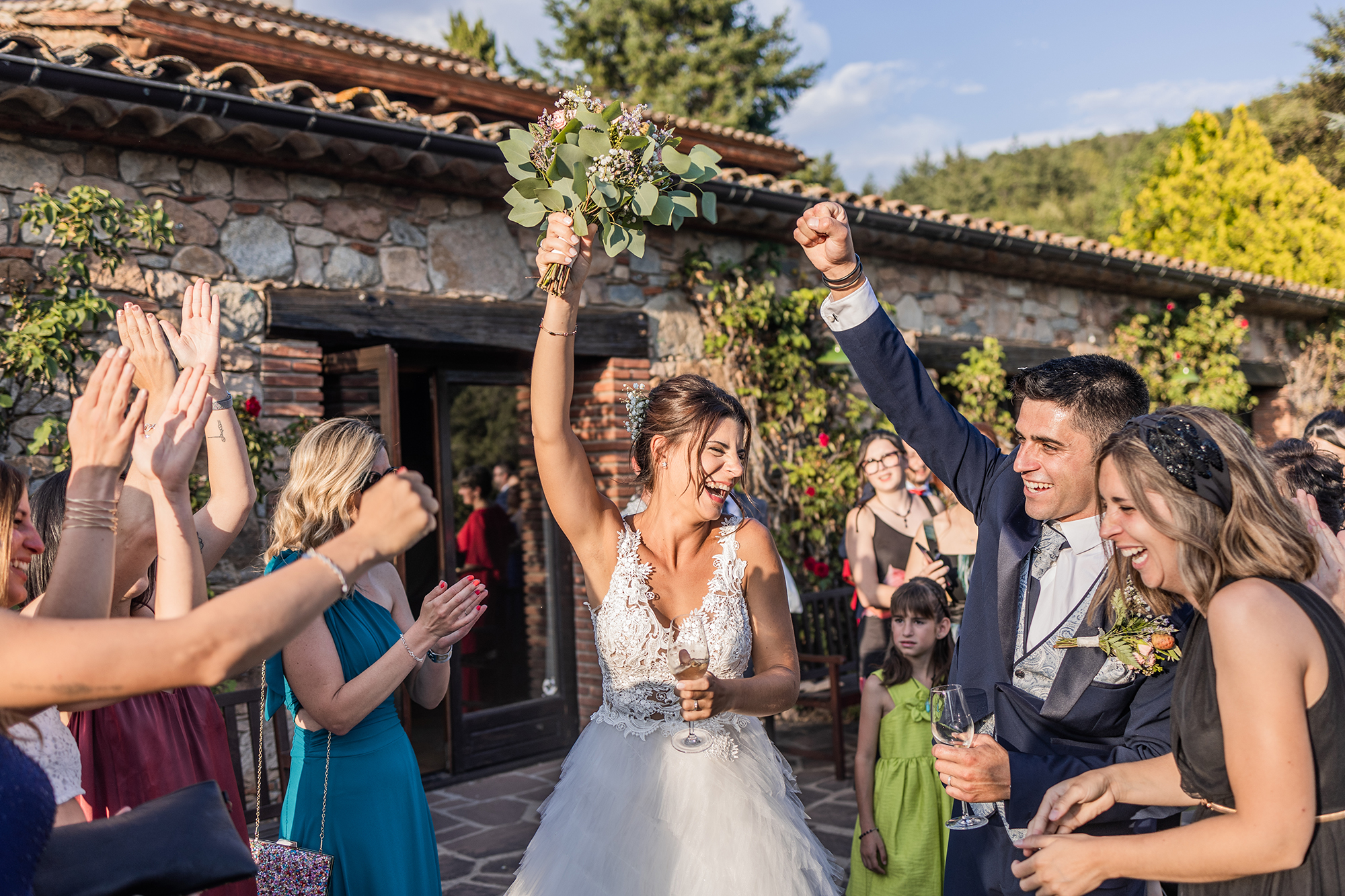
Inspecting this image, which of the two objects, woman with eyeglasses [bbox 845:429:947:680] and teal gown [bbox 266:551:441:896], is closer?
teal gown [bbox 266:551:441:896]

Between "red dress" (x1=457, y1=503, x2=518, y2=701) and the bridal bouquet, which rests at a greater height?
the bridal bouquet

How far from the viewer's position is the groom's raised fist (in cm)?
226

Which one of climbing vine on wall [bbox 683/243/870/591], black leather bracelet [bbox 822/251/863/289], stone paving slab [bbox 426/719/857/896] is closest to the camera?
black leather bracelet [bbox 822/251/863/289]

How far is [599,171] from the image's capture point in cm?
220

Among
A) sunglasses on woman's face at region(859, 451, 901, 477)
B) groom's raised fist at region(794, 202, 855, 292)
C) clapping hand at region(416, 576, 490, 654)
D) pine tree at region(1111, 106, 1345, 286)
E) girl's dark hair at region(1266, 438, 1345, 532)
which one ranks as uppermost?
pine tree at region(1111, 106, 1345, 286)

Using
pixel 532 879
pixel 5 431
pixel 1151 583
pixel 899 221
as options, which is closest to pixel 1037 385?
pixel 1151 583

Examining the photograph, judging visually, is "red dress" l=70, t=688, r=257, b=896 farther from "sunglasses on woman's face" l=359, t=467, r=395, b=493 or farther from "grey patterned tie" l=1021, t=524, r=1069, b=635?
"grey patterned tie" l=1021, t=524, r=1069, b=635

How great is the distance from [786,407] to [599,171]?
5060mm

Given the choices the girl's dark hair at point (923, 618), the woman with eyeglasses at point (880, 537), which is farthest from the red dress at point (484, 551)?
the girl's dark hair at point (923, 618)

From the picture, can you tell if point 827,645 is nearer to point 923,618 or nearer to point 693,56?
point 923,618

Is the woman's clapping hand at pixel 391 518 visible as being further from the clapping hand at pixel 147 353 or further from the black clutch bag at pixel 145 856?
the clapping hand at pixel 147 353

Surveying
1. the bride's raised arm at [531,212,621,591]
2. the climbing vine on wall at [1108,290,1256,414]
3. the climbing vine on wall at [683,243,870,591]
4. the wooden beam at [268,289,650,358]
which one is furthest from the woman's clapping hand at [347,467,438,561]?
the climbing vine on wall at [1108,290,1256,414]

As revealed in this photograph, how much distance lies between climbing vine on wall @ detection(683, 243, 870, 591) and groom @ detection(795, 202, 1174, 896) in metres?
4.52

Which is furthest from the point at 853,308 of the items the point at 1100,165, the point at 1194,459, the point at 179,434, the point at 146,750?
the point at 1100,165
